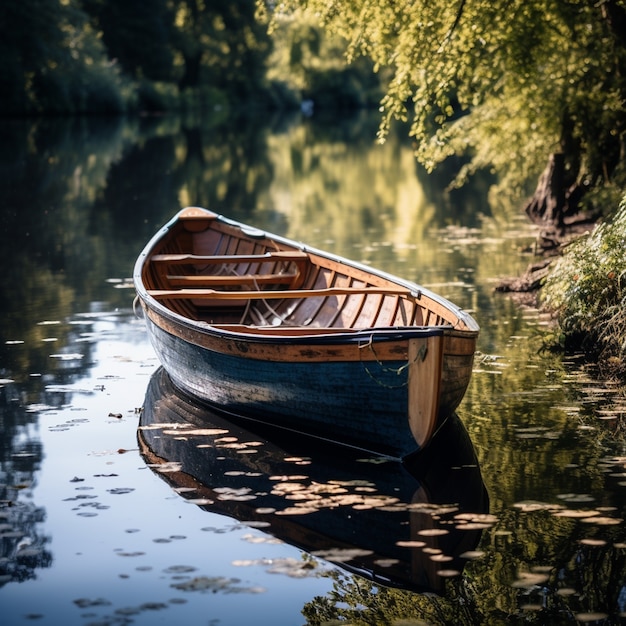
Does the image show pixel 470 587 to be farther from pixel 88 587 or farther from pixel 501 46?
pixel 501 46

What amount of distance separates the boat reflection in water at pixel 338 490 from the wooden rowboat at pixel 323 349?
232 mm

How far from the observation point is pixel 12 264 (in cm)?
1692

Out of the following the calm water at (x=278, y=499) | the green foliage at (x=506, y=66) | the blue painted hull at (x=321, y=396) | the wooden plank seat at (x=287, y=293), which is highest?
the green foliage at (x=506, y=66)

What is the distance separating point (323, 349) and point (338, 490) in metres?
1.04

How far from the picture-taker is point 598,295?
402 inches

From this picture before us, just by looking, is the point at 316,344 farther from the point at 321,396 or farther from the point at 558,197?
the point at 558,197

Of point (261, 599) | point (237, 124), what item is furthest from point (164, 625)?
point (237, 124)

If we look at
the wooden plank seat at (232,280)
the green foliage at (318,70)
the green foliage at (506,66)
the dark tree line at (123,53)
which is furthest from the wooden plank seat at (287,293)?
the green foliage at (318,70)

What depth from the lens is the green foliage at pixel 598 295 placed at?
9.84 meters

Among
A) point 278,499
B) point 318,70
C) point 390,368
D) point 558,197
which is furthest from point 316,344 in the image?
point 318,70

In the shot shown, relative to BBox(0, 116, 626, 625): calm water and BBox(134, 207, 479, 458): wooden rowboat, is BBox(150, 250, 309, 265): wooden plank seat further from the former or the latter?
BBox(0, 116, 626, 625): calm water

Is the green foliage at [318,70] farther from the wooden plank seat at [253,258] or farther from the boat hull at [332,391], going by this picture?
the boat hull at [332,391]

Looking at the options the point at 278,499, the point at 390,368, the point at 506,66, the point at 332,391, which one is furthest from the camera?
the point at 506,66

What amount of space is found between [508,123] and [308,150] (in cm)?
2868
